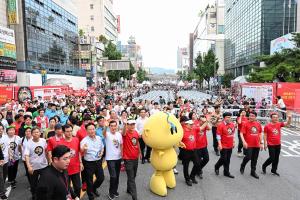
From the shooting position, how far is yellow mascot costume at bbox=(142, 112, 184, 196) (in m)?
6.37

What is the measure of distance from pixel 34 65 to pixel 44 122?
30.8 m

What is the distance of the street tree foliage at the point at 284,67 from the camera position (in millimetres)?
24297

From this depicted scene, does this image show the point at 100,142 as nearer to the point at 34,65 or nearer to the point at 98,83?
the point at 34,65

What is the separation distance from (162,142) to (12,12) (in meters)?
31.1

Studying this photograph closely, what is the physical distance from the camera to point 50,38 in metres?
43.5

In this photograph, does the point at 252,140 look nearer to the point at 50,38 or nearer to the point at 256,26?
the point at 50,38

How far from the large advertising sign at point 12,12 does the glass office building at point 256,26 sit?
25.9m

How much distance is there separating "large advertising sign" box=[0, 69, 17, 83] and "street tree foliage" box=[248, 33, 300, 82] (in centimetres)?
2302

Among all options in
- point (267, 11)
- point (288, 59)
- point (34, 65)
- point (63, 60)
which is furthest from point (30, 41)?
point (267, 11)

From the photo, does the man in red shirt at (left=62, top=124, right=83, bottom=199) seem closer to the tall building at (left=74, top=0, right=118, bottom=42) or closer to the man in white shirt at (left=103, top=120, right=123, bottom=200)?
the man in white shirt at (left=103, top=120, right=123, bottom=200)

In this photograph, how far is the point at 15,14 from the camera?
32.2 m

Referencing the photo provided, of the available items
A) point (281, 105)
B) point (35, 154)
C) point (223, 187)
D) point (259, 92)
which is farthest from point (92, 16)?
point (223, 187)

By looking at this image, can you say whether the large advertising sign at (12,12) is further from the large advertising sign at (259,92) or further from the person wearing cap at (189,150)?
the person wearing cap at (189,150)

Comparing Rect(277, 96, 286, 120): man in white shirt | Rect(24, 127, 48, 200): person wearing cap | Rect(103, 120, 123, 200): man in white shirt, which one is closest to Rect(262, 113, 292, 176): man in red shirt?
Rect(103, 120, 123, 200): man in white shirt
